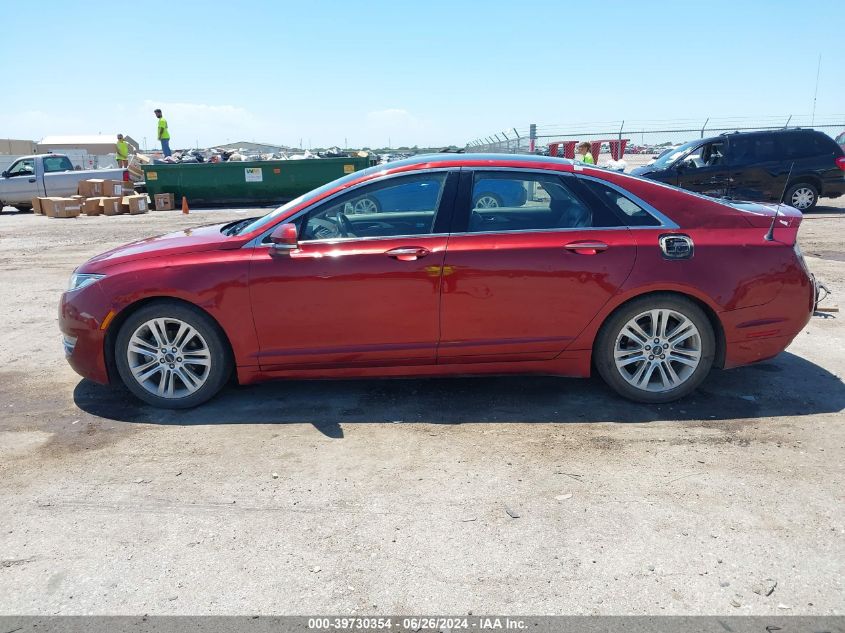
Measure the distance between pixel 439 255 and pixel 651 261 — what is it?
4.49 ft

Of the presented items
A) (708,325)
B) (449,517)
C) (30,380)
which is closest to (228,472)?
(449,517)

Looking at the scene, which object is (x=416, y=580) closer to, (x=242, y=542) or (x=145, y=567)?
(x=242, y=542)

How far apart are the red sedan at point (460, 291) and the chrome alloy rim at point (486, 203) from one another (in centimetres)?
6

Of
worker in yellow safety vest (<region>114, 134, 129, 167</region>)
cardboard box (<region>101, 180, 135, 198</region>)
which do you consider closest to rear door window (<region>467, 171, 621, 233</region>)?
cardboard box (<region>101, 180, 135, 198</region>)

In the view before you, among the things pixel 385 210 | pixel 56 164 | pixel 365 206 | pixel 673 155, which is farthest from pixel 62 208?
pixel 385 210

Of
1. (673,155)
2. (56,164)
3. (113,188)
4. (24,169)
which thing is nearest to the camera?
(673,155)

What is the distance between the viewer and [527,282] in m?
4.30

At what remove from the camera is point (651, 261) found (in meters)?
4.29

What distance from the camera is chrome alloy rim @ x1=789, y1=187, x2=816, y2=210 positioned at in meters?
14.4

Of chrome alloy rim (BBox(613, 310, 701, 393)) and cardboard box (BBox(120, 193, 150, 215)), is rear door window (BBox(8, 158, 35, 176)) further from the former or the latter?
chrome alloy rim (BBox(613, 310, 701, 393))

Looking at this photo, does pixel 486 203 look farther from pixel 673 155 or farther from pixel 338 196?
pixel 673 155

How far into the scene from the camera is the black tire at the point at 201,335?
174 inches

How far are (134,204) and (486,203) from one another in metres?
17.5

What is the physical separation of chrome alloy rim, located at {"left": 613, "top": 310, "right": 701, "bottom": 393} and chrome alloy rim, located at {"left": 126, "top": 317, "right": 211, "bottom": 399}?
2799 mm
